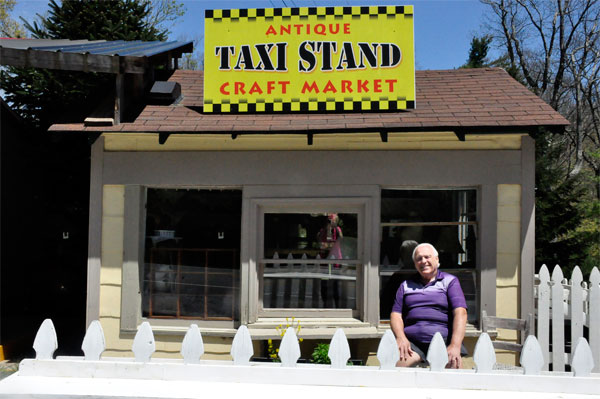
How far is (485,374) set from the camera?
274 cm

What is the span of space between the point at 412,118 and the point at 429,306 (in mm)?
2674

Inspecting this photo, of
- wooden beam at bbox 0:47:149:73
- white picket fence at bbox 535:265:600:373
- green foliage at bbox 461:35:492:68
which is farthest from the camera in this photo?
green foliage at bbox 461:35:492:68

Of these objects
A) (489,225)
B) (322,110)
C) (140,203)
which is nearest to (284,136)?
(322,110)

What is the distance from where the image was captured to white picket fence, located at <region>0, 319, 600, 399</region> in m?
2.71

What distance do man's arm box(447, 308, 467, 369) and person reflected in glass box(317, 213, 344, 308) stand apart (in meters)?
2.51

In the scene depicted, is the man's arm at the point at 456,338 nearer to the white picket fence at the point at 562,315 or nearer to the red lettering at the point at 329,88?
the white picket fence at the point at 562,315

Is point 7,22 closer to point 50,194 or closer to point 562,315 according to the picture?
point 50,194

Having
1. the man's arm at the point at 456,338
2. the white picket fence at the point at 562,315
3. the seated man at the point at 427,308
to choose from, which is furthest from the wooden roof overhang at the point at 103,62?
the white picket fence at the point at 562,315

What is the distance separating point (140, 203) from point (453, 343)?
396 centimetres

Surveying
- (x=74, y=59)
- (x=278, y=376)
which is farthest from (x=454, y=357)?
(x=74, y=59)

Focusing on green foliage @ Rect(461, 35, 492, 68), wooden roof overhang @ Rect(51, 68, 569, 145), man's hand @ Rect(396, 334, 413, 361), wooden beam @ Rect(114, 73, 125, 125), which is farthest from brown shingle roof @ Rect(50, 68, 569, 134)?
green foliage @ Rect(461, 35, 492, 68)

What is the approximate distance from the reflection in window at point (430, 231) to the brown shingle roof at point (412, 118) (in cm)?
87

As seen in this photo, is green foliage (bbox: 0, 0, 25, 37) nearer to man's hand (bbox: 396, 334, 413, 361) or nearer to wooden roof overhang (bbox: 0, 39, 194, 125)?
Result: wooden roof overhang (bbox: 0, 39, 194, 125)

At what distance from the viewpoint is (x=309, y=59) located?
6.36m
